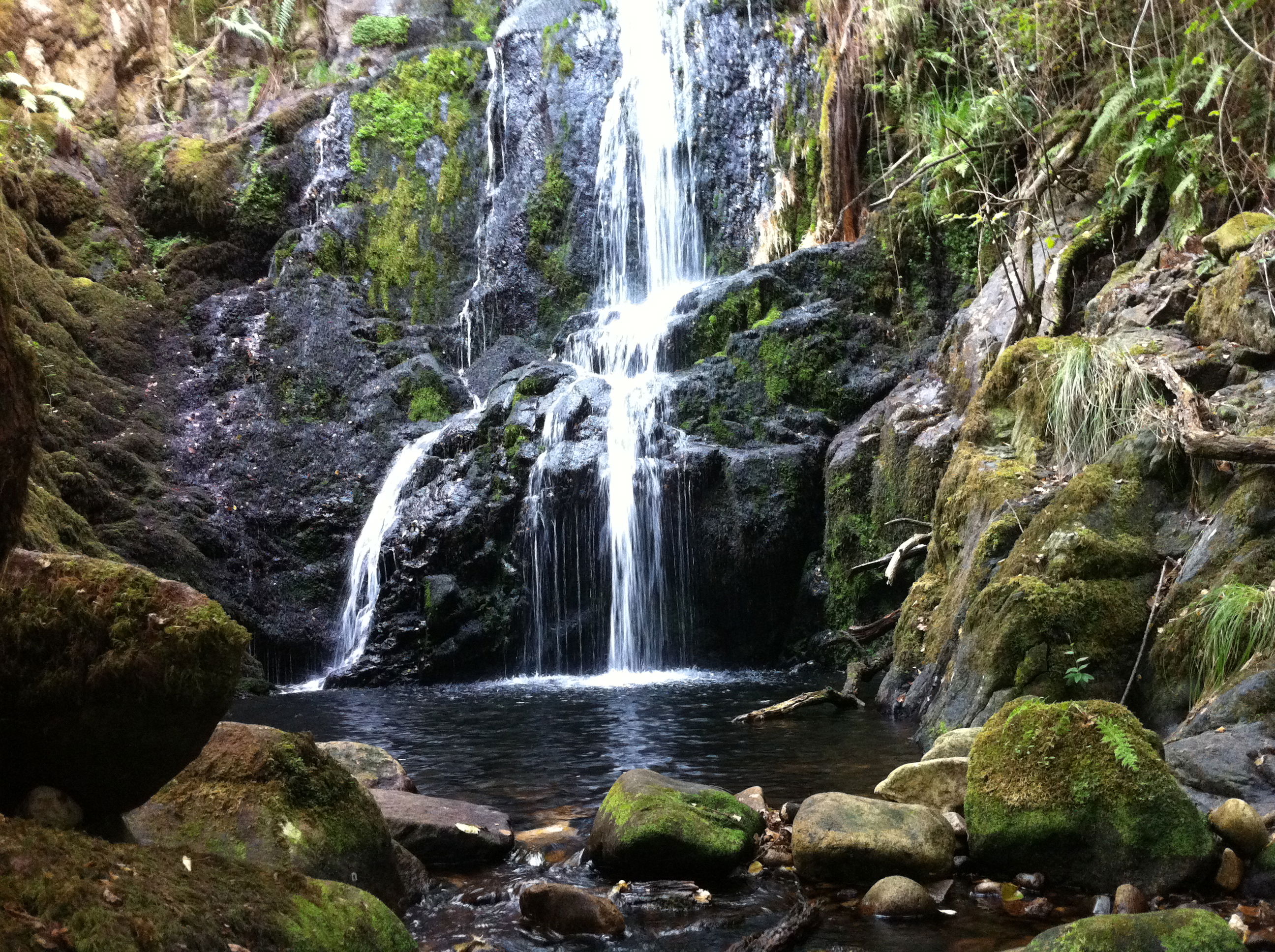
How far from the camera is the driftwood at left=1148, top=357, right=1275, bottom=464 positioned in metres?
5.23

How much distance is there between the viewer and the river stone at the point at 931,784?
15.4ft

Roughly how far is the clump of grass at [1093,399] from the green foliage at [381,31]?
18763mm

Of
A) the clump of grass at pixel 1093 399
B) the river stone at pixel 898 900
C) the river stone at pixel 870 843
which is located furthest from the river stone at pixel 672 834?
the clump of grass at pixel 1093 399

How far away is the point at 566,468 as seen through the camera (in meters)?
13.0

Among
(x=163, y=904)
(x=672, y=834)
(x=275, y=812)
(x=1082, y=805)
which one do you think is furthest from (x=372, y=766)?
(x=1082, y=805)

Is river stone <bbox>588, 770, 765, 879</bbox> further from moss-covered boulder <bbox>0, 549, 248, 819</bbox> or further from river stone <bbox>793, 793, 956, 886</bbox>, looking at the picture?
moss-covered boulder <bbox>0, 549, 248, 819</bbox>

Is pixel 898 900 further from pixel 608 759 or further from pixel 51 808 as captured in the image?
pixel 608 759

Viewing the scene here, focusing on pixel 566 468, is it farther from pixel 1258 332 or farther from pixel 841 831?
pixel 841 831

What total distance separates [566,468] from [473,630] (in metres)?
2.43

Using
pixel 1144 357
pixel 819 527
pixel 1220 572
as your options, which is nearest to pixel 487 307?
pixel 819 527

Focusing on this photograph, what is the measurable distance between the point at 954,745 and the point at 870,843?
1.30 m

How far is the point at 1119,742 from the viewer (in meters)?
3.93

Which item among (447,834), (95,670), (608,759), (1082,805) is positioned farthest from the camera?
(608,759)

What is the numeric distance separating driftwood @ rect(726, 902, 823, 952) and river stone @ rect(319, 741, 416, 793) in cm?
256
